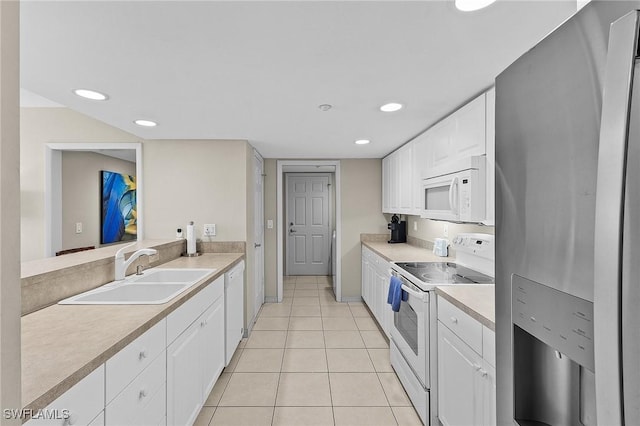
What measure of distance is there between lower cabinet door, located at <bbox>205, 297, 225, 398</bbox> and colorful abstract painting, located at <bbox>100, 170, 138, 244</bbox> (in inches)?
93.9

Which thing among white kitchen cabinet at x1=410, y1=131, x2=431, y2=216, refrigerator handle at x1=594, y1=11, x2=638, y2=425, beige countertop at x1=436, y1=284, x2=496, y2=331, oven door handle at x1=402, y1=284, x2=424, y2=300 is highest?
white kitchen cabinet at x1=410, y1=131, x2=431, y2=216

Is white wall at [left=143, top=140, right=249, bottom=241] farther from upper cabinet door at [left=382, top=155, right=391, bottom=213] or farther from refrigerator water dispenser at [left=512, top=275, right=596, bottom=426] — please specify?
refrigerator water dispenser at [left=512, top=275, right=596, bottom=426]

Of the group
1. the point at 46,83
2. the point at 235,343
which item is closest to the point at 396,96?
the point at 46,83

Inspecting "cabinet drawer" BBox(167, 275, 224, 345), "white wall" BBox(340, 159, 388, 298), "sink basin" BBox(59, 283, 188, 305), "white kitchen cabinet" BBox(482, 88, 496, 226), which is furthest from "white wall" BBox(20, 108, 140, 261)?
"white kitchen cabinet" BBox(482, 88, 496, 226)

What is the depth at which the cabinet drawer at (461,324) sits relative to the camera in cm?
142

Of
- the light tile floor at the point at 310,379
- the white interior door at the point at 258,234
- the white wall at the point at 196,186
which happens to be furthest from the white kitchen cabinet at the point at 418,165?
the white interior door at the point at 258,234

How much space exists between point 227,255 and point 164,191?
3.21 feet

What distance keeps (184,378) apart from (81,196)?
3.27 meters

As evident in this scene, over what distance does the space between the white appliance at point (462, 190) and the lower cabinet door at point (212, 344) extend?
184 centimetres

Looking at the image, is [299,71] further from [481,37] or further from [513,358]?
[513,358]

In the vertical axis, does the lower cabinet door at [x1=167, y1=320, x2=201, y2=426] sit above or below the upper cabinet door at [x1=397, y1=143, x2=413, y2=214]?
below

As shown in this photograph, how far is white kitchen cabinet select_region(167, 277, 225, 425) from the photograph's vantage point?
1586 millimetres

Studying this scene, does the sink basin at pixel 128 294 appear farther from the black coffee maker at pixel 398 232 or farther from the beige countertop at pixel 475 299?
the black coffee maker at pixel 398 232

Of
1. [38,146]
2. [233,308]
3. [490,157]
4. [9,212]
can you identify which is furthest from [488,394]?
[38,146]
